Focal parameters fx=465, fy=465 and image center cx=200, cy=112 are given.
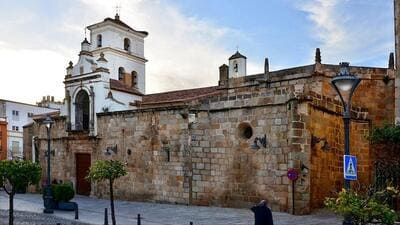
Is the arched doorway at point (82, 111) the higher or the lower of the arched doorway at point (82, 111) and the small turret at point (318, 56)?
the lower

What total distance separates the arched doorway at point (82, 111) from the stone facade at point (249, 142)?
1.91 meters

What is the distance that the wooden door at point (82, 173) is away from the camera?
25875 millimetres

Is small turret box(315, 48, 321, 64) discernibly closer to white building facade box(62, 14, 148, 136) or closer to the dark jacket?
white building facade box(62, 14, 148, 136)

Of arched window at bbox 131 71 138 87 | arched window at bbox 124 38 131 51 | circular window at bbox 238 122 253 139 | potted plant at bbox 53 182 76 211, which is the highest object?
arched window at bbox 124 38 131 51

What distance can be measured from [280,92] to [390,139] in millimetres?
4206

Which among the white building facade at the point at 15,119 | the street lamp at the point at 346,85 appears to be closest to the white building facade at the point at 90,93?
the street lamp at the point at 346,85

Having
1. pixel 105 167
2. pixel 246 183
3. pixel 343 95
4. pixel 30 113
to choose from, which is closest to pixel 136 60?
pixel 30 113

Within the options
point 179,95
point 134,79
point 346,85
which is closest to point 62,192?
point 179,95

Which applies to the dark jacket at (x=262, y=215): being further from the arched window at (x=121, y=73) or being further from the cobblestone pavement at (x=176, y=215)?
the arched window at (x=121, y=73)

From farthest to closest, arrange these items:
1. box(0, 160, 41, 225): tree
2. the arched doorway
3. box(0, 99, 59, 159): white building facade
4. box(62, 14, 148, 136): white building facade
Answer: box(0, 99, 59, 159): white building facade < the arched doorway < box(62, 14, 148, 136): white building facade < box(0, 160, 41, 225): tree

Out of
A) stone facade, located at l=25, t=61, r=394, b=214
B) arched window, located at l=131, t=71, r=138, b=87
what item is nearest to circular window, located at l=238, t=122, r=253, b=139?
stone facade, located at l=25, t=61, r=394, b=214

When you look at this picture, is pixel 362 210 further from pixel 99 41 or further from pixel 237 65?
pixel 99 41

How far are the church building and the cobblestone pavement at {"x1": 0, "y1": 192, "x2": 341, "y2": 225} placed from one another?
2.72 ft

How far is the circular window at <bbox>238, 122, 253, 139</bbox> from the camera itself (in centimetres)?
1812
